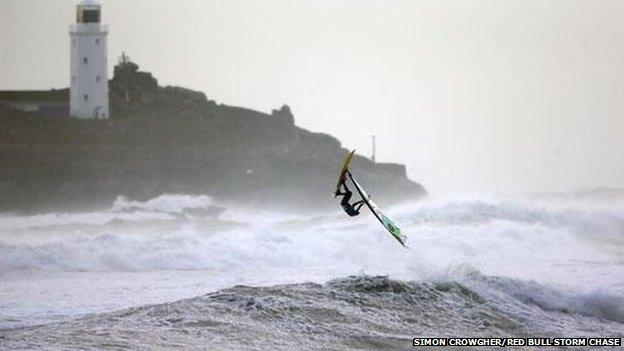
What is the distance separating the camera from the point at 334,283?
81.2 ft

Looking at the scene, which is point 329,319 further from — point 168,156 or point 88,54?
point 168,156

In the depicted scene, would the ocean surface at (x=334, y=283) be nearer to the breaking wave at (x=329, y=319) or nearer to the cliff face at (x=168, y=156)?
the breaking wave at (x=329, y=319)

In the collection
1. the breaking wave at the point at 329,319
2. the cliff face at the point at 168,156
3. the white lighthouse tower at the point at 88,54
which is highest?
the white lighthouse tower at the point at 88,54

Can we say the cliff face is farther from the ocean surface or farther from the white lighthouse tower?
the ocean surface

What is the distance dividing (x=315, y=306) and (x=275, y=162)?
1800 inches

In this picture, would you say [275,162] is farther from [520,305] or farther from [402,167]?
[520,305]

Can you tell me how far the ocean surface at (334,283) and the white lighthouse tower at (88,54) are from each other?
16.2 meters

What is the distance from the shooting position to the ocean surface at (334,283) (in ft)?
69.6

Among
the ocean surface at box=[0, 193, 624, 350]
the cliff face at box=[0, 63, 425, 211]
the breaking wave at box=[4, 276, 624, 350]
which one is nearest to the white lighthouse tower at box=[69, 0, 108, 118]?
the cliff face at box=[0, 63, 425, 211]

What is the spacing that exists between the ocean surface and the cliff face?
17032 millimetres

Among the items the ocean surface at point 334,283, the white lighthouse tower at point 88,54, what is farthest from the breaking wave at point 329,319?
the white lighthouse tower at point 88,54

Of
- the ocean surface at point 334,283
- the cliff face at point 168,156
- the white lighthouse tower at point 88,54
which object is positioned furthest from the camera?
the cliff face at point 168,156

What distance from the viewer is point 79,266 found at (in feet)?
105

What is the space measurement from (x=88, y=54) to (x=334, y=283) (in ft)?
130
